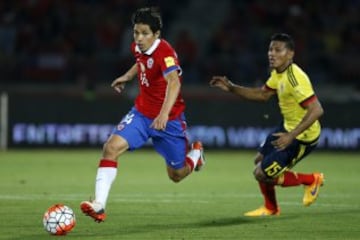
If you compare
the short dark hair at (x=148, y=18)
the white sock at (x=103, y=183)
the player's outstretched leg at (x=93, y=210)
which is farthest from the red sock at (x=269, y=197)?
the player's outstretched leg at (x=93, y=210)

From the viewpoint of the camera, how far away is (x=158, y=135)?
10.3 m

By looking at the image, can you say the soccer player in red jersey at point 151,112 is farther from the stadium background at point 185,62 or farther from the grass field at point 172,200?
the stadium background at point 185,62

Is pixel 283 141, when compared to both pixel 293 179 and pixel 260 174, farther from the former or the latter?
pixel 293 179

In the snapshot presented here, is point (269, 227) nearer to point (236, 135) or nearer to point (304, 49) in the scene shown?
point (236, 135)

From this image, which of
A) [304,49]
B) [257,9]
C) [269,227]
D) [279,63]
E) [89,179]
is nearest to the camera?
[269,227]

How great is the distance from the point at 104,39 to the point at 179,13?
8.70 ft

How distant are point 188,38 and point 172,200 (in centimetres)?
1152

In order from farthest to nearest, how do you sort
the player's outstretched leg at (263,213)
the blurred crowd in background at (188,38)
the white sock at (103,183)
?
the blurred crowd in background at (188,38)
the player's outstretched leg at (263,213)
the white sock at (103,183)

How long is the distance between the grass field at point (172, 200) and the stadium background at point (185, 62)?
1173mm

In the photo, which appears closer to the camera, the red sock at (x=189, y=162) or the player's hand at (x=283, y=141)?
the player's hand at (x=283, y=141)

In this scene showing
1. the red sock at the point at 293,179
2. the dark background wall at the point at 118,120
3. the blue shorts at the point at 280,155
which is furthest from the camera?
the dark background wall at the point at 118,120

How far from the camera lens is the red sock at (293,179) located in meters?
11.0

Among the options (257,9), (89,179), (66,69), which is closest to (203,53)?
(257,9)

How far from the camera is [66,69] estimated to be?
2300cm
